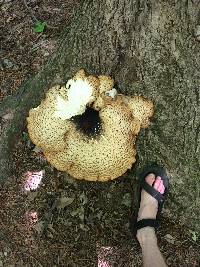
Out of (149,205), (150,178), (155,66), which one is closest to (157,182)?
(150,178)

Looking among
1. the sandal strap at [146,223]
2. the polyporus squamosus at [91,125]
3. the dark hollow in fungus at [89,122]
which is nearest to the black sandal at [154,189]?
the sandal strap at [146,223]

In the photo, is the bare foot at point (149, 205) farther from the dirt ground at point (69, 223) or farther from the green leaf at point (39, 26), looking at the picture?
the green leaf at point (39, 26)

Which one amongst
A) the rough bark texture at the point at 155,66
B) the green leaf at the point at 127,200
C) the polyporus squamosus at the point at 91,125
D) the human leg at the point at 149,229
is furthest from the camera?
the green leaf at the point at 127,200

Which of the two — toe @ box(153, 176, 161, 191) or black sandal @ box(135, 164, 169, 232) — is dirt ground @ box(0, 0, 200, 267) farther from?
toe @ box(153, 176, 161, 191)

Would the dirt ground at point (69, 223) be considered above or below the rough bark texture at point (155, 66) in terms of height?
below

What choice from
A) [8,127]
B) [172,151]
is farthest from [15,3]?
[172,151]

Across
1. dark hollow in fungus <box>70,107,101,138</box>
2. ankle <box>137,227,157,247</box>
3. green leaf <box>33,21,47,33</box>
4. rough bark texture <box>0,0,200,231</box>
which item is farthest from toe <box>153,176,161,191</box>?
green leaf <box>33,21,47,33</box>

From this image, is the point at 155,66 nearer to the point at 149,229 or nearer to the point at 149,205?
the point at 149,205
